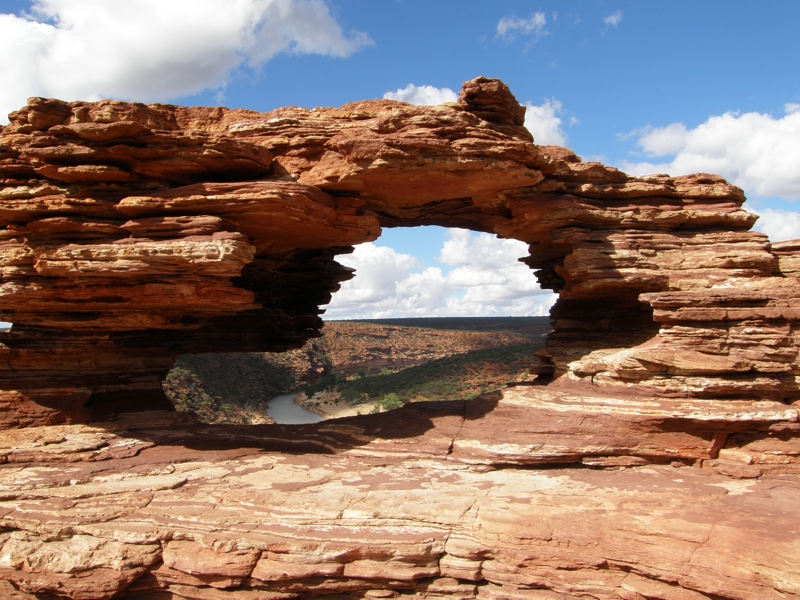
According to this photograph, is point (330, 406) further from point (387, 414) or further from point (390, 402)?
point (387, 414)

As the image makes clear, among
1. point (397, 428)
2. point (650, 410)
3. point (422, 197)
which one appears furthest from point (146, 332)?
point (650, 410)

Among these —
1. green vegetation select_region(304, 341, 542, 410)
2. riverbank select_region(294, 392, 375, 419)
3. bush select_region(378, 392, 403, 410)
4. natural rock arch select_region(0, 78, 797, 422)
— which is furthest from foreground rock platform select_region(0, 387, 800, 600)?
riverbank select_region(294, 392, 375, 419)

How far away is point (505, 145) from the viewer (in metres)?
14.4

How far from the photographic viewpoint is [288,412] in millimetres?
43031

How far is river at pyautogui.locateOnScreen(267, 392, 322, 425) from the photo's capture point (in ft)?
129

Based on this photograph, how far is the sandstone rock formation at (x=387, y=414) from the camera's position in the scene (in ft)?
34.2

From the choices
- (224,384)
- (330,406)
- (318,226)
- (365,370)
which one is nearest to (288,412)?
(330,406)

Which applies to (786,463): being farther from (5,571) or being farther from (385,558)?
(5,571)

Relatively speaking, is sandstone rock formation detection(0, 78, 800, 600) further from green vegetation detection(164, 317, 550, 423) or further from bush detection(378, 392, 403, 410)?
bush detection(378, 392, 403, 410)

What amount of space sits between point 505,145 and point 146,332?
13.0 meters

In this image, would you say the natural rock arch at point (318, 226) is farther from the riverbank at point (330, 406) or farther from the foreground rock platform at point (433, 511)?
the riverbank at point (330, 406)

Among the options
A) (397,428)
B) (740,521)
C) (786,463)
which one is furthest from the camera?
(397,428)

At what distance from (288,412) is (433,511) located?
3369cm

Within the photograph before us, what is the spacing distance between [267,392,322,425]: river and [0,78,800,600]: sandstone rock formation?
22386 mm
